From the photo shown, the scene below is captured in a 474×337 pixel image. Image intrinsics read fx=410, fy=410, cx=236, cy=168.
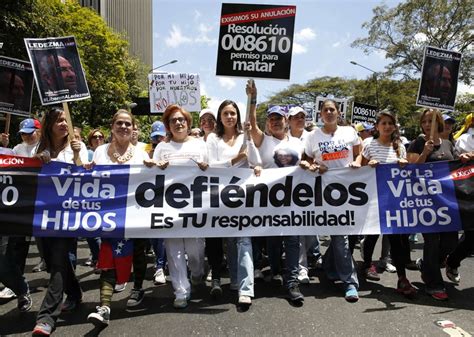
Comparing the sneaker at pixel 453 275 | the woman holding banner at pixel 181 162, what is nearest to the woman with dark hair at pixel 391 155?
the sneaker at pixel 453 275

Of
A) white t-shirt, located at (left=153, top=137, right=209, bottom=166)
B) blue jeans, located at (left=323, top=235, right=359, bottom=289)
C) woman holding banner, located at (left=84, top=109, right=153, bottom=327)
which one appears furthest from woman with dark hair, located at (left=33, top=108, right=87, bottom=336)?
blue jeans, located at (left=323, top=235, right=359, bottom=289)

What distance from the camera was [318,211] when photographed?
4445mm

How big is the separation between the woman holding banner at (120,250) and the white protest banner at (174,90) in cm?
412

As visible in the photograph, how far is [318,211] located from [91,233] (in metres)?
2.36

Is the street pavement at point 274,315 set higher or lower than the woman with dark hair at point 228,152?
lower

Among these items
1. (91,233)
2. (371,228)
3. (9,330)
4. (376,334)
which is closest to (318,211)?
(371,228)

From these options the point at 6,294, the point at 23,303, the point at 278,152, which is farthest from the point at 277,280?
the point at 6,294

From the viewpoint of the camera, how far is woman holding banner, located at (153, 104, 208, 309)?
13.6ft

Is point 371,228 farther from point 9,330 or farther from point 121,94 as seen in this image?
point 121,94

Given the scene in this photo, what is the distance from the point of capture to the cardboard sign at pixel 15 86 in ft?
16.4

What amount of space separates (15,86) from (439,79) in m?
5.06

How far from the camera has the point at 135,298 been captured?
4.15 meters

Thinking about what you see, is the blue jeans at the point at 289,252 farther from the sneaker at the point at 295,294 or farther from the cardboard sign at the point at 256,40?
the cardboard sign at the point at 256,40

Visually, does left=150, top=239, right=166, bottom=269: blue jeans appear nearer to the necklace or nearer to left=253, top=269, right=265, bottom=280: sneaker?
left=253, top=269, right=265, bottom=280: sneaker
